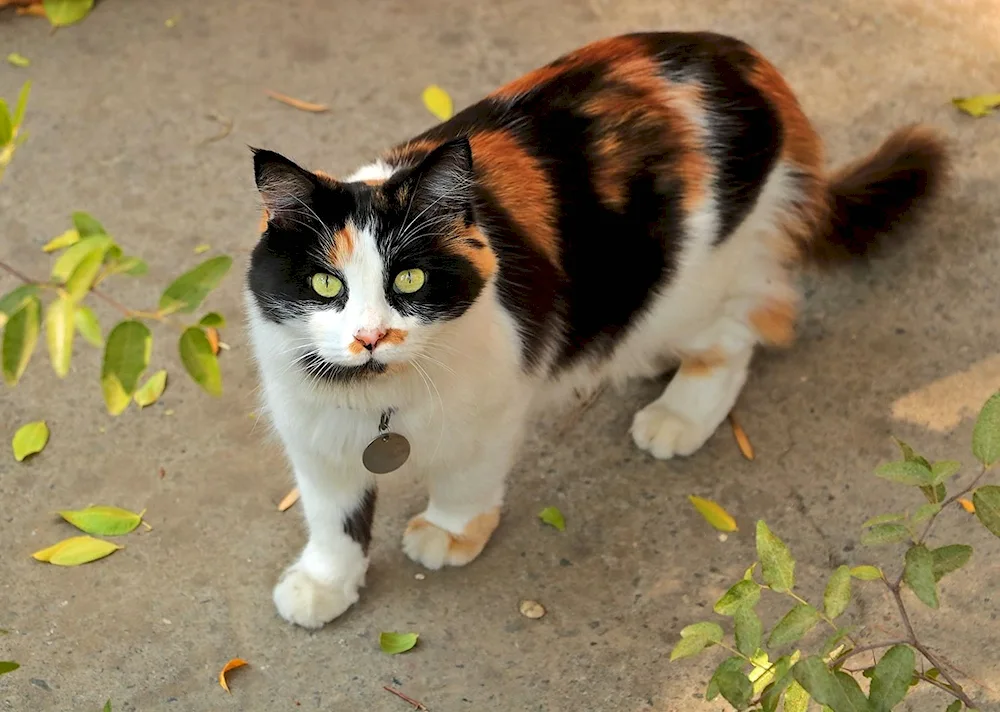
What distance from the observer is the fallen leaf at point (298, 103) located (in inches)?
110

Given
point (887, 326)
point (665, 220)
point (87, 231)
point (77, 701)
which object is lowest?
point (77, 701)

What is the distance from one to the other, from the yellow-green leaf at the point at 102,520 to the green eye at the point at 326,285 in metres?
0.89

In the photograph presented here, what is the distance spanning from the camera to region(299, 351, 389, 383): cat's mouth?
4.64 feet

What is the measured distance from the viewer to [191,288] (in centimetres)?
97

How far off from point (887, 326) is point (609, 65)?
37.3 inches

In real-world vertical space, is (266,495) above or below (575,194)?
→ below

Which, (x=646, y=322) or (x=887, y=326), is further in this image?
(x=887, y=326)

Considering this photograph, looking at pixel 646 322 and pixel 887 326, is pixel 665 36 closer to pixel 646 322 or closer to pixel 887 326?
pixel 646 322

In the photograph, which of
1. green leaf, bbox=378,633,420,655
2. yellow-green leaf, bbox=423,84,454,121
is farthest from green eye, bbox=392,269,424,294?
yellow-green leaf, bbox=423,84,454,121

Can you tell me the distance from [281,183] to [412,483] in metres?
0.89

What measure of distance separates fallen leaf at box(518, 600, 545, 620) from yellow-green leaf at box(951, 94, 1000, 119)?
5.84 feet

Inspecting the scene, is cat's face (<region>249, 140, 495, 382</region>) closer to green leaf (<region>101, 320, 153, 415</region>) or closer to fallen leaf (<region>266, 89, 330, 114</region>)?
green leaf (<region>101, 320, 153, 415</region>)

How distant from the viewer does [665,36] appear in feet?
6.21

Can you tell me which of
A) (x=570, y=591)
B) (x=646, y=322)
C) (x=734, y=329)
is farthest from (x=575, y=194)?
(x=570, y=591)
